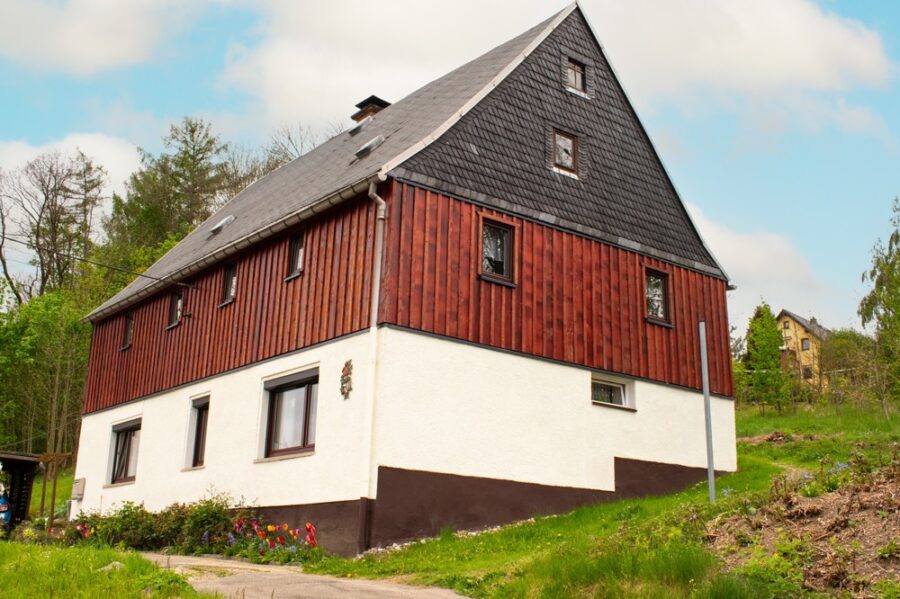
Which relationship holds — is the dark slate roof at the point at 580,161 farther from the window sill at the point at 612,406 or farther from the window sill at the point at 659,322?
the window sill at the point at 612,406

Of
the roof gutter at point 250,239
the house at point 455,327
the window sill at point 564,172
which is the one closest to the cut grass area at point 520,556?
the house at point 455,327

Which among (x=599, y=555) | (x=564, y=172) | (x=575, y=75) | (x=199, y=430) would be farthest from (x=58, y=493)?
(x=599, y=555)

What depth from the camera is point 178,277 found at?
66.1 feet

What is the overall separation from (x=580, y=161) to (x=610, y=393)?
14.6ft

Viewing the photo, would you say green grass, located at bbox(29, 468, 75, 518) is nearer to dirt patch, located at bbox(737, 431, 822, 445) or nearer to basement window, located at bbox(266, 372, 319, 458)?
basement window, located at bbox(266, 372, 319, 458)

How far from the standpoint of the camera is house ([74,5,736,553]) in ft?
47.2

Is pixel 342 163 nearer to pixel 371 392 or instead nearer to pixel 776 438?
pixel 371 392

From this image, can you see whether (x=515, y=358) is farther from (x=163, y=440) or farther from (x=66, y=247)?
(x=66, y=247)

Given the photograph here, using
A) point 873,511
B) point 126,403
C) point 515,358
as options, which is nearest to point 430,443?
point 515,358

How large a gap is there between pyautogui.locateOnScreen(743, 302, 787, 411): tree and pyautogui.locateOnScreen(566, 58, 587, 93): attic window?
1338 centimetres

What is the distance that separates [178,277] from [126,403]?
381 cm

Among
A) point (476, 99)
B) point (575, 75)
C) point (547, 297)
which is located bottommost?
point (547, 297)

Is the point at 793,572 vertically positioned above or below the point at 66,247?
below

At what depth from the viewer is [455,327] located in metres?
15.0
